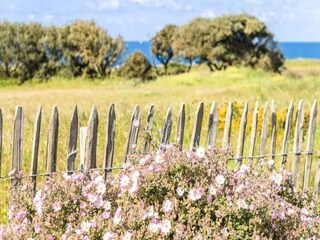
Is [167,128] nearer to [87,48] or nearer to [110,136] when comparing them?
[110,136]

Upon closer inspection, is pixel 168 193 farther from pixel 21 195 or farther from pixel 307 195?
pixel 307 195

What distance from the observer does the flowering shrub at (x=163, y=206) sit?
9.76 ft

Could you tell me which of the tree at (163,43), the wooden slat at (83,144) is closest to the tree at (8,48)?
the tree at (163,43)

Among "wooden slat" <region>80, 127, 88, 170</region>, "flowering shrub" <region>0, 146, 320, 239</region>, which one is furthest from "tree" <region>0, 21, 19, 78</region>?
"flowering shrub" <region>0, 146, 320, 239</region>

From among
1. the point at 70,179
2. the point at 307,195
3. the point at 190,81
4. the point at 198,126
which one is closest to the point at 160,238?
the point at 70,179

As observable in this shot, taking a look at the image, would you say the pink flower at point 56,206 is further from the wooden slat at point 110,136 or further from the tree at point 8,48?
the tree at point 8,48

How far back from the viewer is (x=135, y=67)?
1324 inches

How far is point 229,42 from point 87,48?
439 inches

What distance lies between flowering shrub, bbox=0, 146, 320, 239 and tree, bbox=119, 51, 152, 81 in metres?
29.7

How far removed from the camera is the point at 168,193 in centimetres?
312

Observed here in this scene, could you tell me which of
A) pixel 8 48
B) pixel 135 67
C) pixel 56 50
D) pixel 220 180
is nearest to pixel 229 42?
pixel 135 67

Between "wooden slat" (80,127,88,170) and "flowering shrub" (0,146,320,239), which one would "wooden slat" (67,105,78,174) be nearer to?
"wooden slat" (80,127,88,170)

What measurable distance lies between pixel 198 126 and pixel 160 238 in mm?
2177

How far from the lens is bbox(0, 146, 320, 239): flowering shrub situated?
2975 mm
